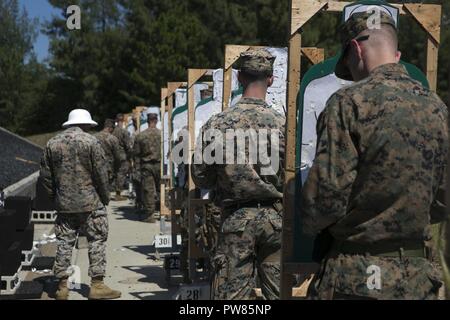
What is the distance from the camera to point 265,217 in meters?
4.22

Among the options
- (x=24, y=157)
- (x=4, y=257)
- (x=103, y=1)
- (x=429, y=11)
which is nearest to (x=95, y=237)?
(x=4, y=257)

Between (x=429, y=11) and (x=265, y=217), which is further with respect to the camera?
(x=265, y=217)

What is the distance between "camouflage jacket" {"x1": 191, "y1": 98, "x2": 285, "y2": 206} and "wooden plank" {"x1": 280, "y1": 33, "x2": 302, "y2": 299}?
1.95 feet

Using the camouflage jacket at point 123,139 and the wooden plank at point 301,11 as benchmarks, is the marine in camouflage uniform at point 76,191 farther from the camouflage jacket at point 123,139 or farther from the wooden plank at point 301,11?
the camouflage jacket at point 123,139

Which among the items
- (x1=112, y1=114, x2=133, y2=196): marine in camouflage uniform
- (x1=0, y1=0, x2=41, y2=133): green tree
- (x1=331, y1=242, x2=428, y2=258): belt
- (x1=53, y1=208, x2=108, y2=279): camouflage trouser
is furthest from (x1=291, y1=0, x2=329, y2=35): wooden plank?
(x1=0, y1=0, x2=41, y2=133): green tree

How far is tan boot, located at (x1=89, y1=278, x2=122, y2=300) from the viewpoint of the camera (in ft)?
22.5

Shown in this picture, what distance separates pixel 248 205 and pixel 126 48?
40011 millimetres

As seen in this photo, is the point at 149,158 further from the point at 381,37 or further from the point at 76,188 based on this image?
the point at 381,37

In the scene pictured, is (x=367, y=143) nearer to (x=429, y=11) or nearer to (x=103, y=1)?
(x=429, y=11)

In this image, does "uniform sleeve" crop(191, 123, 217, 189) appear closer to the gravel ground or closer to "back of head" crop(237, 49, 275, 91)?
"back of head" crop(237, 49, 275, 91)

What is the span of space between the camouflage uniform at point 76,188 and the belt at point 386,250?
4375 mm

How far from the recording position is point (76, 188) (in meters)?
6.66

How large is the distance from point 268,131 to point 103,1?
43.1 metres

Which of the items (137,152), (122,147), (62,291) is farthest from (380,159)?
(122,147)
